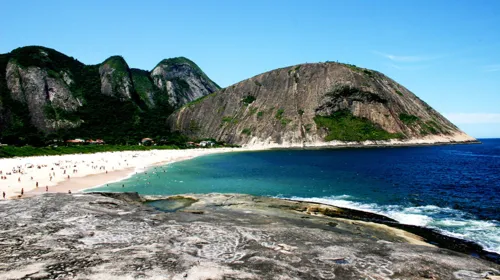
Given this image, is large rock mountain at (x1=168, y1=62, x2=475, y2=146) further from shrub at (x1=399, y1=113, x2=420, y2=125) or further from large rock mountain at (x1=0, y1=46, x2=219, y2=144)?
large rock mountain at (x1=0, y1=46, x2=219, y2=144)

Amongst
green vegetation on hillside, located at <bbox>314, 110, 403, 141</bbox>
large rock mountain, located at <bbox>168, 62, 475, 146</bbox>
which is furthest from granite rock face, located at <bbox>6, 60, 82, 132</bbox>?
green vegetation on hillside, located at <bbox>314, 110, 403, 141</bbox>

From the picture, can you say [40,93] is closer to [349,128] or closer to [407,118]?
[349,128]

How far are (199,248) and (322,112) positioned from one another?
435 ft

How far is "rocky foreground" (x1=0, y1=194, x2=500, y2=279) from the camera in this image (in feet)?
39.0

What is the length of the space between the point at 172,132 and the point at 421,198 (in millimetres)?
149103

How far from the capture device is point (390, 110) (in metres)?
138

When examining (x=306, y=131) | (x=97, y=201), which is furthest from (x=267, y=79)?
(x=97, y=201)

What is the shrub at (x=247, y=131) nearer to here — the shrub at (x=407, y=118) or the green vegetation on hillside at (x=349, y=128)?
the green vegetation on hillside at (x=349, y=128)

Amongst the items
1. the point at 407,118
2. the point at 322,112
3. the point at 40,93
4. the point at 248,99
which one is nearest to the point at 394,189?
the point at 322,112

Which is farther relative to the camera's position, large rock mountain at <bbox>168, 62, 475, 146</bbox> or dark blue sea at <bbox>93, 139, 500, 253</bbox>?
large rock mountain at <bbox>168, 62, 475, 146</bbox>

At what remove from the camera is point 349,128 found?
136m

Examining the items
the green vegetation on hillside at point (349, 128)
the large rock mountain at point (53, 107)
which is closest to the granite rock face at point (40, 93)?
the large rock mountain at point (53, 107)

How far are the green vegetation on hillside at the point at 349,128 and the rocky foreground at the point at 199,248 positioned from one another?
113585 mm

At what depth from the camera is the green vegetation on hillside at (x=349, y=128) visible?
131625 millimetres
